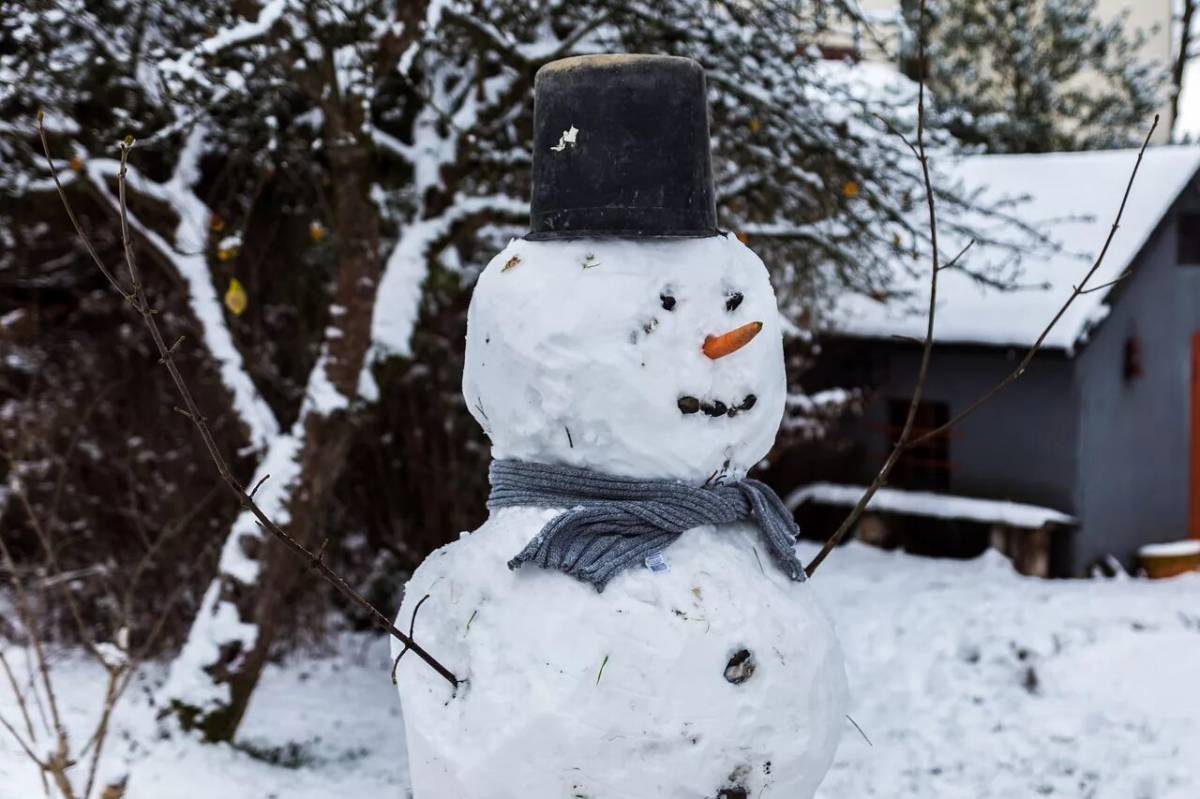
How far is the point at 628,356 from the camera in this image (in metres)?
2.38

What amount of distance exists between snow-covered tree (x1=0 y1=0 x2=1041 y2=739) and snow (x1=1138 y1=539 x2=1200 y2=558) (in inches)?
166

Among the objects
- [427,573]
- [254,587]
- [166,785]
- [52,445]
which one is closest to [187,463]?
[52,445]

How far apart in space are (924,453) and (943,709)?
11.7 feet

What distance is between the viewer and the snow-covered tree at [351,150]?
5.00 metres

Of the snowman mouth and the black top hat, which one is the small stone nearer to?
the snowman mouth

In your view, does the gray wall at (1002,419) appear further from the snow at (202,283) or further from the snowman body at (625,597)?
the snowman body at (625,597)

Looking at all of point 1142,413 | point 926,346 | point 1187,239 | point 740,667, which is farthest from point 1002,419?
point 740,667

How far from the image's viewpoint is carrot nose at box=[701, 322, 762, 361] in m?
2.40

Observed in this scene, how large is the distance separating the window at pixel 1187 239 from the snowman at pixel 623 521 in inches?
324

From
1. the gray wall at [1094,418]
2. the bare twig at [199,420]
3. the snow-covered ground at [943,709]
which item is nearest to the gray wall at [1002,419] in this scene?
the gray wall at [1094,418]

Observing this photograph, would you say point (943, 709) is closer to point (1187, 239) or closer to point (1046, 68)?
point (1187, 239)

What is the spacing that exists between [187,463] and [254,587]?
89.9 inches

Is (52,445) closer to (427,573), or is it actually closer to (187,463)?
(187,463)

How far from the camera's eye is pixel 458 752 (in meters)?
2.33
